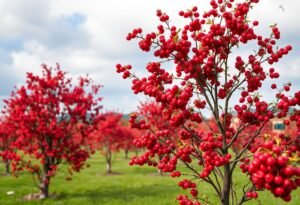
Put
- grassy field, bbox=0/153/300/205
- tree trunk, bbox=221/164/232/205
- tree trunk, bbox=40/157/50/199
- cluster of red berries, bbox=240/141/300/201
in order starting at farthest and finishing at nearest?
tree trunk, bbox=40/157/50/199
grassy field, bbox=0/153/300/205
tree trunk, bbox=221/164/232/205
cluster of red berries, bbox=240/141/300/201

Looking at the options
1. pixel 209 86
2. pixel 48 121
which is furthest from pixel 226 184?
pixel 48 121

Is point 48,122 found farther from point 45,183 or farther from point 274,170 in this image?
point 274,170

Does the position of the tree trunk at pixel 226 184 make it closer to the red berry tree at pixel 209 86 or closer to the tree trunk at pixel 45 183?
the red berry tree at pixel 209 86

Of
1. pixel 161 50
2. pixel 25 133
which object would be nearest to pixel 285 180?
pixel 161 50

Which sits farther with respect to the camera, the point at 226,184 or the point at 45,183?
the point at 45,183

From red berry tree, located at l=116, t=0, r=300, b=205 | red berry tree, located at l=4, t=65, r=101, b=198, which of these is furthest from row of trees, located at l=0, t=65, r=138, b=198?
red berry tree, located at l=116, t=0, r=300, b=205

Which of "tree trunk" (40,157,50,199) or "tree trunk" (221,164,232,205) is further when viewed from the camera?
"tree trunk" (40,157,50,199)

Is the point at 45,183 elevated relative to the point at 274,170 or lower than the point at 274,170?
lower

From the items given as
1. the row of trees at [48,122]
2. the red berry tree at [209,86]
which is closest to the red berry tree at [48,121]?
the row of trees at [48,122]

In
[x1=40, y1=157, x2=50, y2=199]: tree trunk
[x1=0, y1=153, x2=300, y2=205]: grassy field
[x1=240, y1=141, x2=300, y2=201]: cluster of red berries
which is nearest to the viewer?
[x1=240, y1=141, x2=300, y2=201]: cluster of red berries

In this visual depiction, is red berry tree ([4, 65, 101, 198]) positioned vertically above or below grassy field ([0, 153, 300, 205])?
above

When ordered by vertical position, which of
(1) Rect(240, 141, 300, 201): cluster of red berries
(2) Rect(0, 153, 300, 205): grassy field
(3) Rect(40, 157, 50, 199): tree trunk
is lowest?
(2) Rect(0, 153, 300, 205): grassy field

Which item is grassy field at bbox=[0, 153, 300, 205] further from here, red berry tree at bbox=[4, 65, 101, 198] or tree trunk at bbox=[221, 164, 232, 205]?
tree trunk at bbox=[221, 164, 232, 205]

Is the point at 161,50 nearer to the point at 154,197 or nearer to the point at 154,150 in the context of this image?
the point at 154,150
